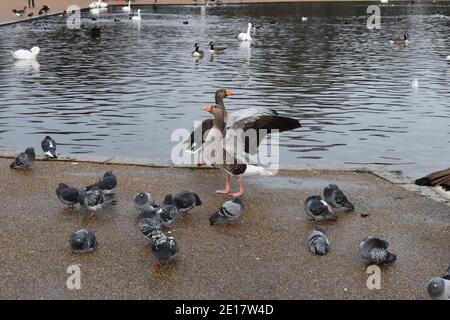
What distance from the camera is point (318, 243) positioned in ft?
27.6

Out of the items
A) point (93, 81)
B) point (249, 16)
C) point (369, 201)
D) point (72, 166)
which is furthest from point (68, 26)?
point (369, 201)

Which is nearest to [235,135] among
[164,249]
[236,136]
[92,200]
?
[236,136]

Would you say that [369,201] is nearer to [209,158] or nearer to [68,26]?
[209,158]

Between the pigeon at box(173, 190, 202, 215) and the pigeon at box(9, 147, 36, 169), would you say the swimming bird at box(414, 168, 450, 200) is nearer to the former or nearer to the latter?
the pigeon at box(173, 190, 202, 215)

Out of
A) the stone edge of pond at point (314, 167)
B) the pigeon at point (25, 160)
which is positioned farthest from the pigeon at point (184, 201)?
the pigeon at point (25, 160)

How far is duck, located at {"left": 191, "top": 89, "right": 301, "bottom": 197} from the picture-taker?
36.2 ft

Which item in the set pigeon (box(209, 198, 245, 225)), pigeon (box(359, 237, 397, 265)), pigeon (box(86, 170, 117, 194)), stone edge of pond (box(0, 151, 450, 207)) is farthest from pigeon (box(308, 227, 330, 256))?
pigeon (box(86, 170, 117, 194))

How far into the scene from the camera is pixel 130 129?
20.3 m

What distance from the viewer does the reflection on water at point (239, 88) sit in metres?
18.7

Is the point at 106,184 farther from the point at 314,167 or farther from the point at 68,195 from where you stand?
the point at 314,167

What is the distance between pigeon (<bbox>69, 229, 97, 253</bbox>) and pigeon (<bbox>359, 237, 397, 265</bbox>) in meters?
3.41

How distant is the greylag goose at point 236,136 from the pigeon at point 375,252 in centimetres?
331

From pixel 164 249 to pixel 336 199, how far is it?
10.3 ft

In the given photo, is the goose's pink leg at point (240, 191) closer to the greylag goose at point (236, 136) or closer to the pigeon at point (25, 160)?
the greylag goose at point (236, 136)
